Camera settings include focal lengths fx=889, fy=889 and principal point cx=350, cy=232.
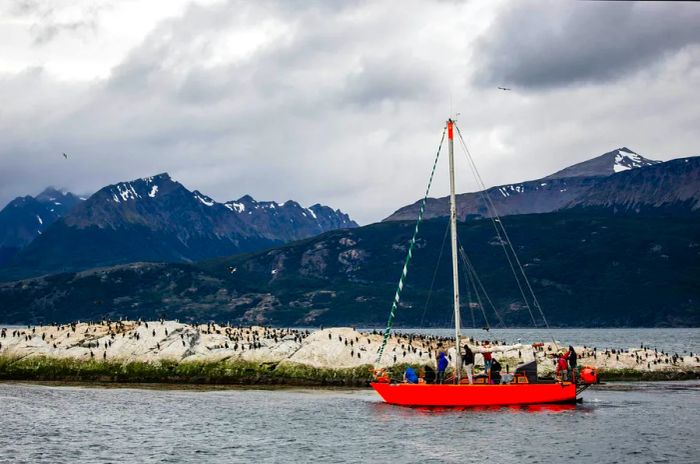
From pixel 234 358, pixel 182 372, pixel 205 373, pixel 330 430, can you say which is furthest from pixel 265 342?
pixel 330 430

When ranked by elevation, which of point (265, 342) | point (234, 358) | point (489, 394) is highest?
point (265, 342)

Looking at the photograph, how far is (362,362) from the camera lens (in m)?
91.6

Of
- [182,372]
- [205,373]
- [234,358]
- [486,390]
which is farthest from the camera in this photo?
[234,358]

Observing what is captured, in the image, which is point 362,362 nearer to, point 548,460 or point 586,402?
point 586,402

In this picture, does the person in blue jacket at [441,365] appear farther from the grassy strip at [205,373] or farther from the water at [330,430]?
the grassy strip at [205,373]

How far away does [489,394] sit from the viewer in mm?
66438

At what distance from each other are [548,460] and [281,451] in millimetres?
→ 14905

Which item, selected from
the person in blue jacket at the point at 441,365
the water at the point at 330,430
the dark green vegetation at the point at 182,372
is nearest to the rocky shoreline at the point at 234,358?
the dark green vegetation at the point at 182,372

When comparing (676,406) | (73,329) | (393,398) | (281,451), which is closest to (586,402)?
(676,406)

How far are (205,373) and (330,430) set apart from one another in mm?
38713

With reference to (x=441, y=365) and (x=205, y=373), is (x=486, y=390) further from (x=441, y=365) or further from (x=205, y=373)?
(x=205, y=373)

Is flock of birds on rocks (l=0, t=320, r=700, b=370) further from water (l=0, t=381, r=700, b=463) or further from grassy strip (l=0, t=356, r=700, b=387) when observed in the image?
water (l=0, t=381, r=700, b=463)

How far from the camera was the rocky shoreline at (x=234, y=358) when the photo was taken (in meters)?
91.3

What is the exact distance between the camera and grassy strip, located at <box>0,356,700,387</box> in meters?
90.3
